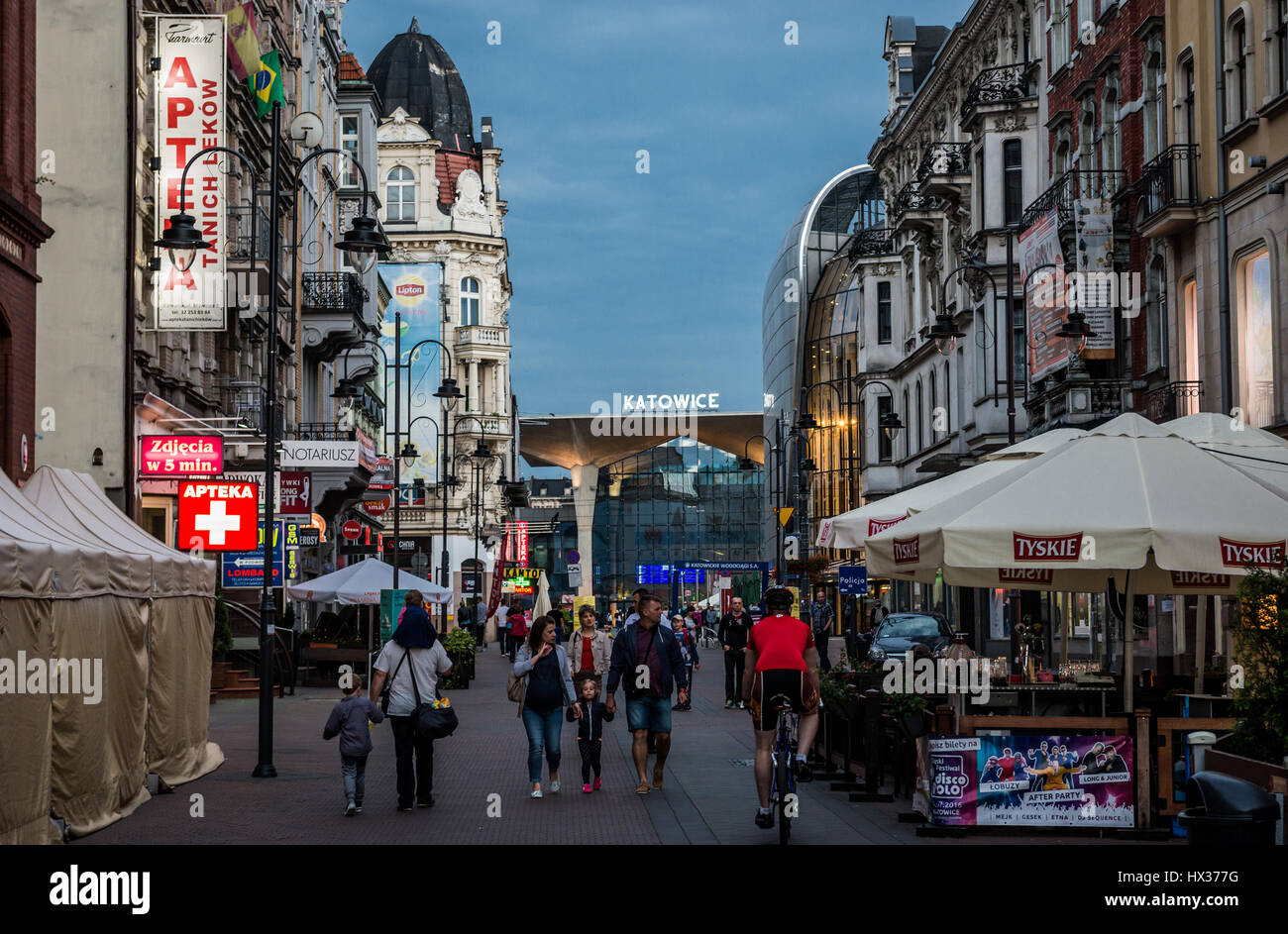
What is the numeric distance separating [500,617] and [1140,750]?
163 feet

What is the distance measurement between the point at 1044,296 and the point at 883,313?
1048 inches

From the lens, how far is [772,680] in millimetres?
13727

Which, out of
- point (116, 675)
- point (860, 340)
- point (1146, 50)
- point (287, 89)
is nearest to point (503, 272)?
point (860, 340)

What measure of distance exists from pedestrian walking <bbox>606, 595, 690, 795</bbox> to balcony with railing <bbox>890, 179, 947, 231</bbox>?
36.9 m

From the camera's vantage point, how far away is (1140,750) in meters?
13.4

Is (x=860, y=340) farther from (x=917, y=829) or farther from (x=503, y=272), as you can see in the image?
(x=917, y=829)

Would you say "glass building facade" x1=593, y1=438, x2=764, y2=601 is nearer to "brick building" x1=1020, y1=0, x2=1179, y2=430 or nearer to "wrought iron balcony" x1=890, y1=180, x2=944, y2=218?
"wrought iron balcony" x1=890, y1=180, x2=944, y2=218

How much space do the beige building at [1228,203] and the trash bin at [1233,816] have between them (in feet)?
58.6

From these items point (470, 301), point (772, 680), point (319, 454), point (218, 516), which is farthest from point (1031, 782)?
point (470, 301)

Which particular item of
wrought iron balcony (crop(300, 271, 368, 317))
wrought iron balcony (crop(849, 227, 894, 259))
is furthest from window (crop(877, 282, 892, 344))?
wrought iron balcony (crop(300, 271, 368, 317))

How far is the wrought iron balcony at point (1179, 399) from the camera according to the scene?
Answer: 95.7 feet

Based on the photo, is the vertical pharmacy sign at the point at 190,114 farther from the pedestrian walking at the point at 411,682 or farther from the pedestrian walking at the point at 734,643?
the pedestrian walking at the point at 411,682

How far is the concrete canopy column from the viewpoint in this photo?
417 feet
